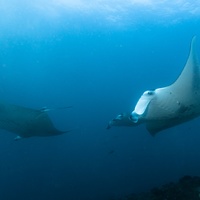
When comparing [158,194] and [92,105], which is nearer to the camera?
[158,194]

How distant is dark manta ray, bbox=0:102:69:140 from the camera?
21.4ft

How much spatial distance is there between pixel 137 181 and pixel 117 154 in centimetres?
1394

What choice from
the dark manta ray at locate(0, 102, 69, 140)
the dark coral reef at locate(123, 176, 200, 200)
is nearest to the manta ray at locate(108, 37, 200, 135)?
the dark coral reef at locate(123, 176, 200, 200)

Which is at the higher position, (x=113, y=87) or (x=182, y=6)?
(x=113, y=87)

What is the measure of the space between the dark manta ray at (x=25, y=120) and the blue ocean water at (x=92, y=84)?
75 cm

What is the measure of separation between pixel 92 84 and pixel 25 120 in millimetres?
57978

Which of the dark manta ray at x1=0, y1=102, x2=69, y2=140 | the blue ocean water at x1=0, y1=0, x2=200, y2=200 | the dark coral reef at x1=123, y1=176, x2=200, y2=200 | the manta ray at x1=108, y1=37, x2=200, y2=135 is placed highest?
the blue ocean water at x1=0, y1=0, x2=200, y2=200

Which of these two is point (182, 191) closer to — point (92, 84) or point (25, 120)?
point (25, 120)

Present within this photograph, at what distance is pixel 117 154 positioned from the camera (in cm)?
3888

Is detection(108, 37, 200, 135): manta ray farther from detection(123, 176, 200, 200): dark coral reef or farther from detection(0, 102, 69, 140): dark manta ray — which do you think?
detection(0, 102, 69, 140): dark manta ray

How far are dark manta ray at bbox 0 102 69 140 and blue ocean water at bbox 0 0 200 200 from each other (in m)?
0.75

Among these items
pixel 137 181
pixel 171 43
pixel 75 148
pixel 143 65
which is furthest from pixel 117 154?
pixel 143 65

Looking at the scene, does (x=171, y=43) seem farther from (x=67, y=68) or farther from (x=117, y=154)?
(x=67, y=68)

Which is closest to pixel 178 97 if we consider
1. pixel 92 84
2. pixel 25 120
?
pixel 25 120
